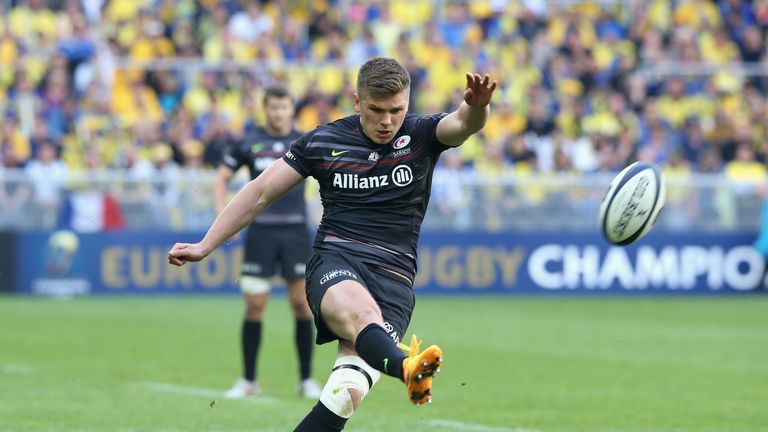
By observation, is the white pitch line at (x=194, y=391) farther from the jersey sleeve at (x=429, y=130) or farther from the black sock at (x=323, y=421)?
the jersey sleeve at (x=429, y=130)

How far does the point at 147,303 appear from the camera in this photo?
63.8 feet

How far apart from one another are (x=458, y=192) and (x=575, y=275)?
2393 millimetres

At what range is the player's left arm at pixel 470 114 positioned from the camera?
611 centimetres

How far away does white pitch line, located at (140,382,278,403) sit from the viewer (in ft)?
33.3

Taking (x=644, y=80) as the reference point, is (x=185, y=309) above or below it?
below

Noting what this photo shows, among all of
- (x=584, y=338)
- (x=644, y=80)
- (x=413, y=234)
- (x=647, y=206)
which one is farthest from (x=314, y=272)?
(x=644, y=80)

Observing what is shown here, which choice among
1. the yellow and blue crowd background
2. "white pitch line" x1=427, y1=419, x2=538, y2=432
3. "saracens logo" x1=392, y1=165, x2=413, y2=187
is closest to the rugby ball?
"saracens logo" x1=392, y1=165, x2=413, y2=187

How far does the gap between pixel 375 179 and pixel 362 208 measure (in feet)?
0.55

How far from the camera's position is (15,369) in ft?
39.0

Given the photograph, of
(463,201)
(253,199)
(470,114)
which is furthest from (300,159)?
(463,201)

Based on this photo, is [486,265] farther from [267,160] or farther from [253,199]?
[253,199]

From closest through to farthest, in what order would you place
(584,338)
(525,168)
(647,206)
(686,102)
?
1. (647,206)
2. (584,338)
3. (525,168)
4. (686,102)

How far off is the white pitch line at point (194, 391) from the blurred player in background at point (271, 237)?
261 millimetres

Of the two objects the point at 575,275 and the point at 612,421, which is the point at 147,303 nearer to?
the point at 575,275
